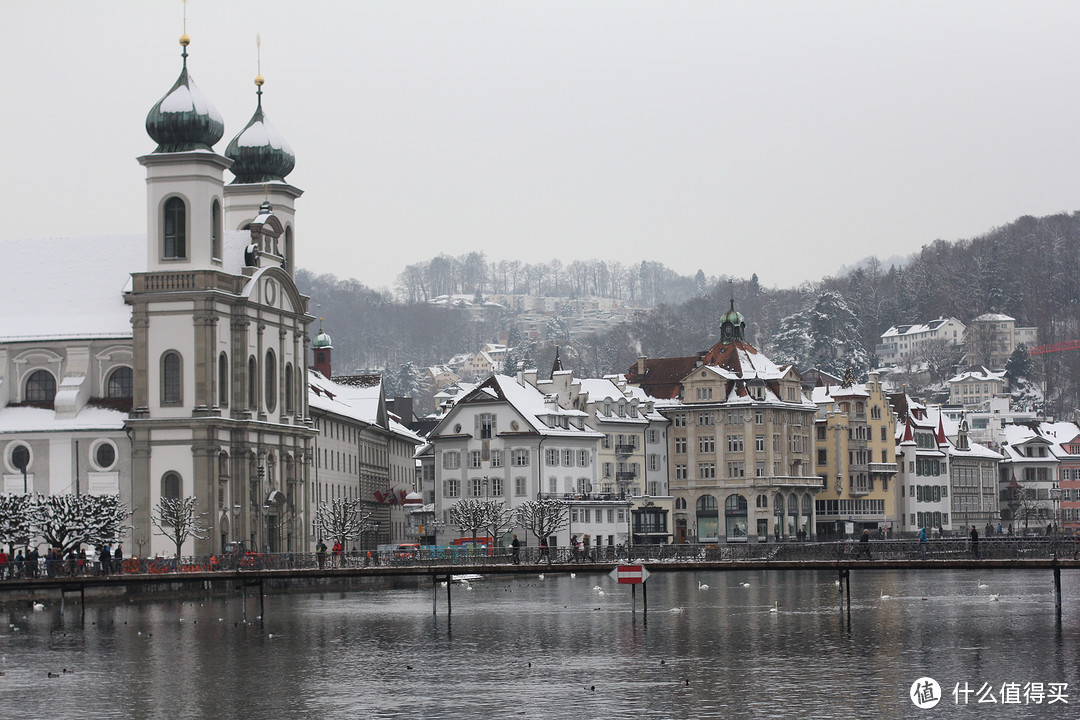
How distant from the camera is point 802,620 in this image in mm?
68938

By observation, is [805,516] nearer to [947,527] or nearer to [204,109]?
[947,527]

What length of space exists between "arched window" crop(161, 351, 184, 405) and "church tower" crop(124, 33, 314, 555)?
5 centimetres

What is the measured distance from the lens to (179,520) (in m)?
93.8

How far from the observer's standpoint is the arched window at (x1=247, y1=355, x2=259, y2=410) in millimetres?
100875

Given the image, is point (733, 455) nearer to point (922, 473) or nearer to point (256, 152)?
point (922, 473)

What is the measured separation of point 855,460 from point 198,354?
7171 cm

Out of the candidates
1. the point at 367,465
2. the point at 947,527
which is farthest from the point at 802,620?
the point at 947,527

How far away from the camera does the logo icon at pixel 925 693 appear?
44.8 metres

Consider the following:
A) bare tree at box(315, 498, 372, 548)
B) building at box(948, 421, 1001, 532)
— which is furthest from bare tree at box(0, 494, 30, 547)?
building at box(948, 421, 1001, 532)

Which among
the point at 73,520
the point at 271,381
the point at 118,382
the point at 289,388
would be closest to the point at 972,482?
the point at 289,388

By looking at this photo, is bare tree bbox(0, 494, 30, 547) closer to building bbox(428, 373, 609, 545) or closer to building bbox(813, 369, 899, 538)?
building bbox(428, 373, 609, 545)

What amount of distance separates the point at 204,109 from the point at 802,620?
1772 inches

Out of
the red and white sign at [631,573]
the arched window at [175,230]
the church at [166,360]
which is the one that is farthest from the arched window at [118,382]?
the red and white sign at [631,573]

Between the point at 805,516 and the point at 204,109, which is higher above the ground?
the point at 204,109
